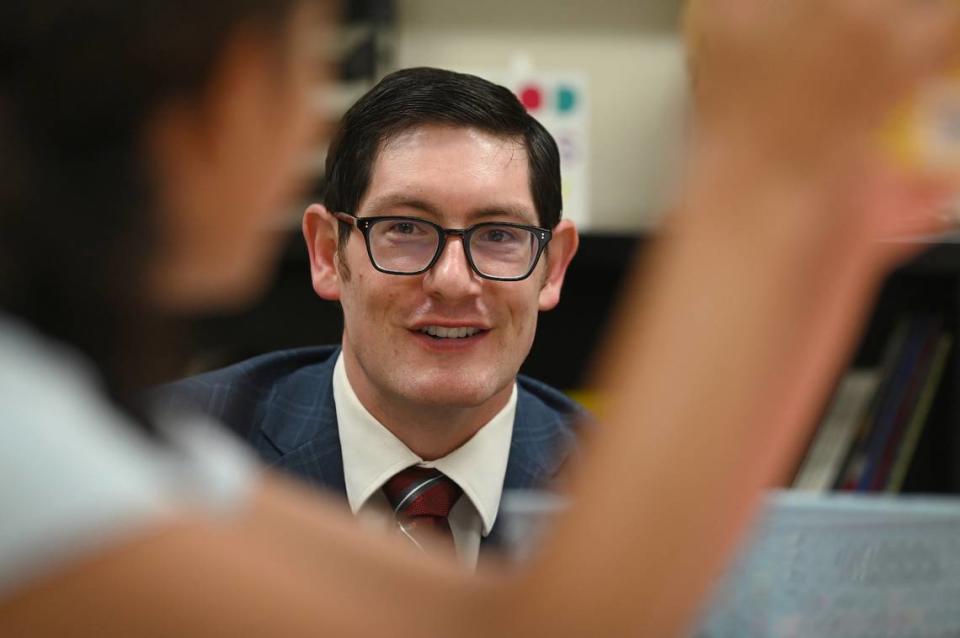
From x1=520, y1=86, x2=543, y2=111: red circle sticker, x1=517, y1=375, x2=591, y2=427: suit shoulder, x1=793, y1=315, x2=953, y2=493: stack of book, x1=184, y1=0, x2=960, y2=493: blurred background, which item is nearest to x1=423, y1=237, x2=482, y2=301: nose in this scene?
x1=517, y1=375, x2=591, y2=427: suit shoulder

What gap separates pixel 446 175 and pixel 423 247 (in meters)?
0.09

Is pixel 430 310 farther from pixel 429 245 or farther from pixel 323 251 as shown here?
pixel 323 251

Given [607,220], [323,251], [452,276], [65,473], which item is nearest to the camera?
[65,473]

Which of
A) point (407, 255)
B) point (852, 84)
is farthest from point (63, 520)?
A: point (407, 255)

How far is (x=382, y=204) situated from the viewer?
134 centimetres

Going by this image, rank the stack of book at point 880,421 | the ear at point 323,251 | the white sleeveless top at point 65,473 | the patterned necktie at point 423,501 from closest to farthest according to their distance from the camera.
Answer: the white sleeveless top at point 65,473
the patterned necktie at point 423,501
the ear at point 323,251
the stack of book at point 880,421

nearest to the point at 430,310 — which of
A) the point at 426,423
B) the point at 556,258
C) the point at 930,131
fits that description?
the point at 426,423

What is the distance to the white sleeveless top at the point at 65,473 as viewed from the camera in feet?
1.14

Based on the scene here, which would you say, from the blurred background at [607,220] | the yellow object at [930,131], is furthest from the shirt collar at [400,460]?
the yellow object at [930,131]

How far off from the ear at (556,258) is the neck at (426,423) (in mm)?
166

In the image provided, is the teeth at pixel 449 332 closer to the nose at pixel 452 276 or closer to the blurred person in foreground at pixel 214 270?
the nose at pixel 452 276

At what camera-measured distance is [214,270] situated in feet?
1.35

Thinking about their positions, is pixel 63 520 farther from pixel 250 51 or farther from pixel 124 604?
pixel 250 51

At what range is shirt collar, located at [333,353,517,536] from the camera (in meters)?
1.33
